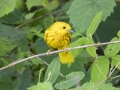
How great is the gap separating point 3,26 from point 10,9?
133 millimetres

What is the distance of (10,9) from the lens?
258 centimetres

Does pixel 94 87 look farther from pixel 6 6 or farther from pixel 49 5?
pixel 49 5

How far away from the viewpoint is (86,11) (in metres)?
2.50

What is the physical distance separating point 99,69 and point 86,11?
55cm

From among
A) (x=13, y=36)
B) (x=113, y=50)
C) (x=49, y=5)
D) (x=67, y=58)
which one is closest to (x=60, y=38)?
(x=67, y=58)

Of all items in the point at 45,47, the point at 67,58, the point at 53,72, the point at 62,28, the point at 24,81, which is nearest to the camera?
the point at 53,72

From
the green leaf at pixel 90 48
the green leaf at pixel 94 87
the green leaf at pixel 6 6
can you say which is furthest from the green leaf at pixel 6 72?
the green leaf at pixel 94 87

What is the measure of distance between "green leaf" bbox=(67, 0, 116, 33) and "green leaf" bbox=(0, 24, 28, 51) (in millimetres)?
354

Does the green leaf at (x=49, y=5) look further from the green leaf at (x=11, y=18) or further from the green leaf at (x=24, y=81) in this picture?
the green leaf at (x=24, y=81)

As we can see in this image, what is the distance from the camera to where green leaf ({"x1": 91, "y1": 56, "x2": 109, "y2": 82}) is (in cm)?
211

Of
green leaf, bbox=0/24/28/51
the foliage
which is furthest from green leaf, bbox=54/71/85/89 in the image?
green leaf, bbox=0/24/28/51

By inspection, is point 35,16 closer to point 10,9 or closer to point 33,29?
point 33,29

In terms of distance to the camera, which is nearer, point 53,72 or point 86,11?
point 53,72

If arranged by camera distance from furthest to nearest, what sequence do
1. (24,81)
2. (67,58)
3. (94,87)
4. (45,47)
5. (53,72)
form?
(45,47), (24,81), (67,58), (53,72), (94,87)
